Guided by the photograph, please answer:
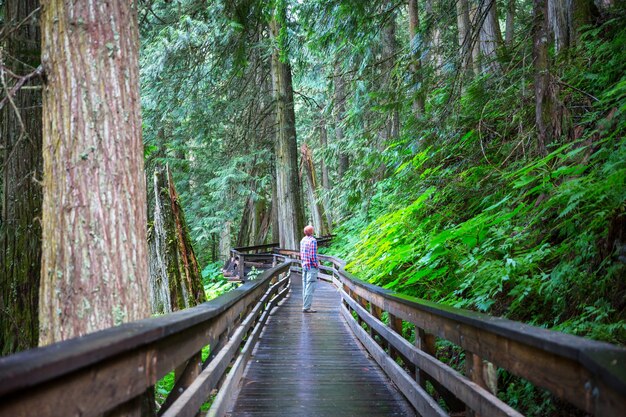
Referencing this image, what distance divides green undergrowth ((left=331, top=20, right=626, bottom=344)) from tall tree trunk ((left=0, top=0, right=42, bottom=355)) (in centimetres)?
486

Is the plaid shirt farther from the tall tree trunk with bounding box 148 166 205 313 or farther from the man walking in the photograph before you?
the tall tree trunk with bounding box 148 166 205 313

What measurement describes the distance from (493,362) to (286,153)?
61.7ft

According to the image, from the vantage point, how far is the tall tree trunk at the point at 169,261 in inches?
311

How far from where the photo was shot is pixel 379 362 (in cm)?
625

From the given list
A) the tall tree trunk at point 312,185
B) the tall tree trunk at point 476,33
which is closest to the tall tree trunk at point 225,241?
the tall tree trunk at point 312,185

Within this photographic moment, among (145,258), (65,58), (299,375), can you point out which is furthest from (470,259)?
(65,58)

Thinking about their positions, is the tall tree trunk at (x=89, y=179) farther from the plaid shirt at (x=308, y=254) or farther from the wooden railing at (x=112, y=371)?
the plaid shirt at (x=308, y=254)

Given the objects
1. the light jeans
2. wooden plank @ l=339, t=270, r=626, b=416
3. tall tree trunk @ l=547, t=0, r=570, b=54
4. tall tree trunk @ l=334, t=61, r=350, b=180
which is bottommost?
the light jeans

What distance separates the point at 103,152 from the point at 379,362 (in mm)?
4284

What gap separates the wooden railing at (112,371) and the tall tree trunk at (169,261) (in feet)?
13.5

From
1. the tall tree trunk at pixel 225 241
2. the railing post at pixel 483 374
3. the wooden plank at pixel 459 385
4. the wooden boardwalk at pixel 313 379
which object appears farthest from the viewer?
the tall tree trunk at pixel 225 241

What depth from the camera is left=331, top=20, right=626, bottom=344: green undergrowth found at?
4379mm

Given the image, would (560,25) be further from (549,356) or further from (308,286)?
(549,356)

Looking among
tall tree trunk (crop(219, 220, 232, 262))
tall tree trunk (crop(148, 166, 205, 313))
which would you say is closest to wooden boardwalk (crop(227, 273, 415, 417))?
tall tree trunk (crop(148, 166, 205, 313))
